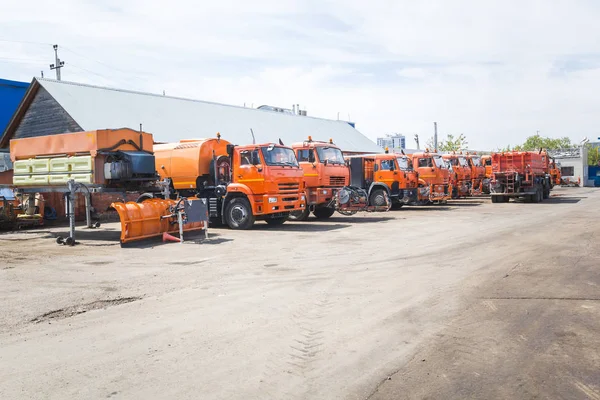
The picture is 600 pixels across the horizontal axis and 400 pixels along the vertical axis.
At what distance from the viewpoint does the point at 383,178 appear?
22.5 metres

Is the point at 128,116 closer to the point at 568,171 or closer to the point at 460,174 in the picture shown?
the point at 460,174

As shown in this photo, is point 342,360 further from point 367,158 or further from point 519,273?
point 367,158

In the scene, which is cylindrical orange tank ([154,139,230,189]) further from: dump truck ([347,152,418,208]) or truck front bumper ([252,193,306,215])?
dump truck ([347,152,418,208])

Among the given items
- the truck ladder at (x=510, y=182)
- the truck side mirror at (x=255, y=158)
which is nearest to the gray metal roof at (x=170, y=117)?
the truck side mirror at (x=255, y=158)

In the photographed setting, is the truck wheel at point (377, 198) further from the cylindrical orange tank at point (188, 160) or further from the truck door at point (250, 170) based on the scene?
the truck door at point (250, 170)

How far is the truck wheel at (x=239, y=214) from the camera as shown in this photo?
1562 cm

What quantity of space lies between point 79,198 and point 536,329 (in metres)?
18.6

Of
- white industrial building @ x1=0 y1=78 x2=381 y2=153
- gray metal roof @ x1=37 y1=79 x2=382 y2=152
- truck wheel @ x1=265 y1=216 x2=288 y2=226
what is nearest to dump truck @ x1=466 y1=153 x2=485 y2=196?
gray metal roof @ x1=37 y1=79 x2=382 y2=152

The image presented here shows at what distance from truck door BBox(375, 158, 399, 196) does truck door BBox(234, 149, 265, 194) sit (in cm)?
841

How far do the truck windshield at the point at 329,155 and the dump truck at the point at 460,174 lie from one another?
37.3ft

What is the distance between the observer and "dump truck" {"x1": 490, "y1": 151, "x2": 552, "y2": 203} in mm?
26922

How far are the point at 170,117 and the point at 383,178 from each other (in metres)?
15.0

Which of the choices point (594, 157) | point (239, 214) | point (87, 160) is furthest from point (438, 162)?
point (594, 157)

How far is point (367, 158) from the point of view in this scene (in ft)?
74.4
